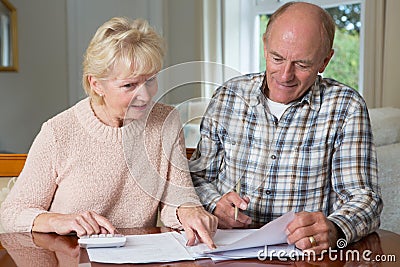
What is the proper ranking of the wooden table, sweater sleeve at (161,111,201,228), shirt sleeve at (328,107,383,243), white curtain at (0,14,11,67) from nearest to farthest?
the wooden table, shirt sleeve at (328,107,383,243), sweater sleeve at (161,111,201,228), white curtain at (0,14,11,67)

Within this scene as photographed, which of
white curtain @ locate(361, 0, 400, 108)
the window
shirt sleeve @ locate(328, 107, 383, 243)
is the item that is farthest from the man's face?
the window

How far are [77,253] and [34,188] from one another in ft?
0.94

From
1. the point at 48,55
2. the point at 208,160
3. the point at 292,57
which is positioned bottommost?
the point at 208,160

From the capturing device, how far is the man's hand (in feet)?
4.49

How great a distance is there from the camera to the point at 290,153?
172 cm

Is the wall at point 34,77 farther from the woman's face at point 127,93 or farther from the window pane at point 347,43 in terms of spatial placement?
the woman's face at point 127,93

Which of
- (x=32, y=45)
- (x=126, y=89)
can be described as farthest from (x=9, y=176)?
(x=32, y=45)

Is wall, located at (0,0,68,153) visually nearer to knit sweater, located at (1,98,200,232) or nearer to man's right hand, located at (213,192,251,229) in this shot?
knit sweater, located at (1,98,200,232)

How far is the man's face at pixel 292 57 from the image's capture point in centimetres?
167

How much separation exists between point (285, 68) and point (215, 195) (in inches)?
14.0

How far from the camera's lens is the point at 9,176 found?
2.08 meters

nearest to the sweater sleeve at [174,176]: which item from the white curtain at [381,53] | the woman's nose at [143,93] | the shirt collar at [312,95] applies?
the woman's nose at [143,93]

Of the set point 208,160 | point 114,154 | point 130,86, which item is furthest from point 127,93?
point 208,160
